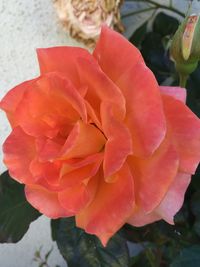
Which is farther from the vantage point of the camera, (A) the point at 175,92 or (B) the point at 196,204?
(B) the point at 196,204

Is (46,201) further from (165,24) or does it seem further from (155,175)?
(165,24)

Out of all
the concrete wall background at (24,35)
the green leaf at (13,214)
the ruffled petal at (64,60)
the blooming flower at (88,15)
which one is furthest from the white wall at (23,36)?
the ruffled petal at (64,60)

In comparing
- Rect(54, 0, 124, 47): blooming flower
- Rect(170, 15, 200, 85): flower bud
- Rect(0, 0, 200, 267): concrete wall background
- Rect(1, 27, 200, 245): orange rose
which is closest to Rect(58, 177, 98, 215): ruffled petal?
Rect(1, 27, 200, 245): orange rose

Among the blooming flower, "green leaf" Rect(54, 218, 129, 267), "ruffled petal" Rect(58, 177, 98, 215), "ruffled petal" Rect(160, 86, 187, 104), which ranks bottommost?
"green leaf" Rect(54, 218, 129, 267)

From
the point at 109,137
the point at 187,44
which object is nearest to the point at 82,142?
the point at 109,137

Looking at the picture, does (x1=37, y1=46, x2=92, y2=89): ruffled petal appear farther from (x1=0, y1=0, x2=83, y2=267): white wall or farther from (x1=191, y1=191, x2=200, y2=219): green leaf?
Answer: (x1=0, y1=0, x2=83, y2=267): white wall

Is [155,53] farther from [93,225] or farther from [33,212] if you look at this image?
[93,225]
